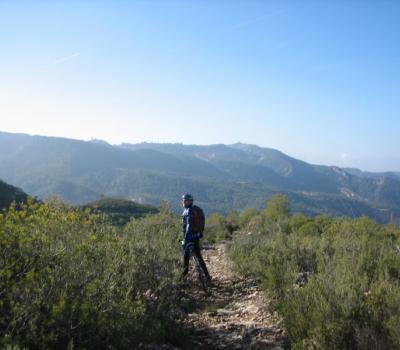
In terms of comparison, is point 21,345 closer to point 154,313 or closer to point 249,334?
point 154,313

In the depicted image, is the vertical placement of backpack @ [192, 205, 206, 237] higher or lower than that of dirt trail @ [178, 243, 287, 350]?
higher

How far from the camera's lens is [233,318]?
6.68 metres

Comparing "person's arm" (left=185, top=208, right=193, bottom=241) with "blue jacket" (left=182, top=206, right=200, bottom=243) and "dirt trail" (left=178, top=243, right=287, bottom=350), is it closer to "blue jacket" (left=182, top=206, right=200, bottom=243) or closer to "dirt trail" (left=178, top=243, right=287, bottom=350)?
"blue jacket" (left=182, top=206, right=200, bottom=243)

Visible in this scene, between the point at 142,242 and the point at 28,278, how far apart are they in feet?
12.1

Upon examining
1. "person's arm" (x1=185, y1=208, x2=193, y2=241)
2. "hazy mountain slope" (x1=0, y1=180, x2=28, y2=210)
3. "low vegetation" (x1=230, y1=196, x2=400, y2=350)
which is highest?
"person's arm" (x1=185, y1=208, x2=193, y2=241)

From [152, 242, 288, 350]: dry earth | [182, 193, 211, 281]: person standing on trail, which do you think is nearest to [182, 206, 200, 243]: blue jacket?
[182, 193, 211, 281]: person standing on trail

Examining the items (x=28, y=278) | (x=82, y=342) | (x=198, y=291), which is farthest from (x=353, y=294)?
(x=198, y=291)

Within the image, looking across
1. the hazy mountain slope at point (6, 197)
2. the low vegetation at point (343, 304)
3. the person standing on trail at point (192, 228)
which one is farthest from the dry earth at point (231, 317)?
the hazy mountain slope at point (6, 197)

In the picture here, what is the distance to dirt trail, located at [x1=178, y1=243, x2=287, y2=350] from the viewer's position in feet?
17.7

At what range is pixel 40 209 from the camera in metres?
4.83

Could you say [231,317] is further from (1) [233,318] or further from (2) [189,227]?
(2) [189,227]

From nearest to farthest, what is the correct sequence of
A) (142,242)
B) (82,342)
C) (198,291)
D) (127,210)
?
(82,342) → (142,242) → (198,291) → (127,210)

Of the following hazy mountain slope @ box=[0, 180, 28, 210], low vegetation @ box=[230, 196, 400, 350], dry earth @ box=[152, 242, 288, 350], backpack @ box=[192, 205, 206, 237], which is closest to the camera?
low vegetation @ box=[230, 196, 400, 350]

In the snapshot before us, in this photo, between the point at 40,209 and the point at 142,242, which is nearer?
the point at 40,209
